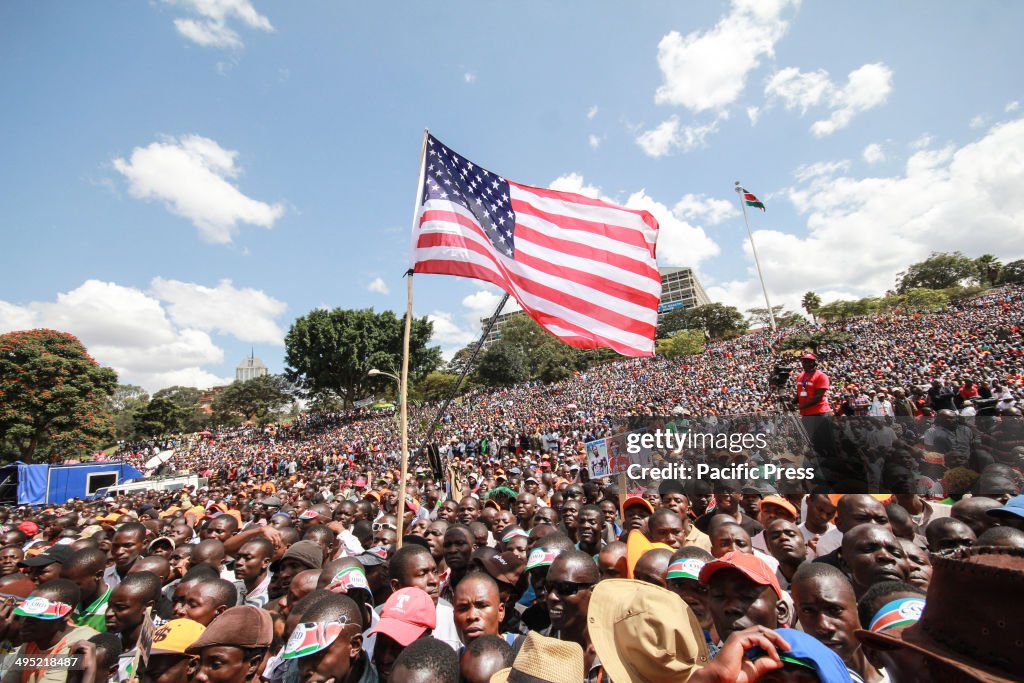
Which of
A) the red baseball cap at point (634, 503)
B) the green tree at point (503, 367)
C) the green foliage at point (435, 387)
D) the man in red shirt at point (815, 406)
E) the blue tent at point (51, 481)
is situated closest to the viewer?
the red baseball cap at point (634, 503)

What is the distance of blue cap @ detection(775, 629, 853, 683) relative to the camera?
3.89 ft

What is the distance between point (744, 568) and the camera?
81.4 inches

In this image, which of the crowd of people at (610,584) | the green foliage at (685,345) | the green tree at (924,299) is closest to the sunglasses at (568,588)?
the crowd of people at (610,584)

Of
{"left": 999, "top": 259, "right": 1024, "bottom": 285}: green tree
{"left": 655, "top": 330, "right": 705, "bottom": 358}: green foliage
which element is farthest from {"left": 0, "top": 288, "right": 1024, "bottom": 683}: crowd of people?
{"left": 999, "top": 259, "right": 1024, "bottom": 285}: green tree

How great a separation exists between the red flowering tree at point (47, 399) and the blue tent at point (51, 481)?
24.8 feet

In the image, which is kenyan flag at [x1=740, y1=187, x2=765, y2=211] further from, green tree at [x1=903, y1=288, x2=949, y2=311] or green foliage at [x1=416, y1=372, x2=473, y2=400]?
green foliage at [x1=416, y1=372, x2=473, y2=400]

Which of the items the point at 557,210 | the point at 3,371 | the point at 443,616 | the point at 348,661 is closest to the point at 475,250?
the point at 557,210

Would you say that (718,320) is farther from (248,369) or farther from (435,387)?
(248,369)

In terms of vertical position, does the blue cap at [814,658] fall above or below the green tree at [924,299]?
below

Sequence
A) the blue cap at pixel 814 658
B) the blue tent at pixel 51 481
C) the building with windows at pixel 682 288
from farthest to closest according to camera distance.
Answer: the building with windows at pixel 682 288, the blue tent at pixel 51 481, the blue cap at pixel 814 658

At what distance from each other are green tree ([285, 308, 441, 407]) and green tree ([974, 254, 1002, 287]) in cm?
7302

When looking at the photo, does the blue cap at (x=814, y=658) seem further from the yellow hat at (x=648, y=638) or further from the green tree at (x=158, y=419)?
the green tree at (x=158, y=419)

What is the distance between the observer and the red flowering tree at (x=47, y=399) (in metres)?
27.9

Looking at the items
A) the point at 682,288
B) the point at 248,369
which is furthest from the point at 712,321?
the point at 248,369
